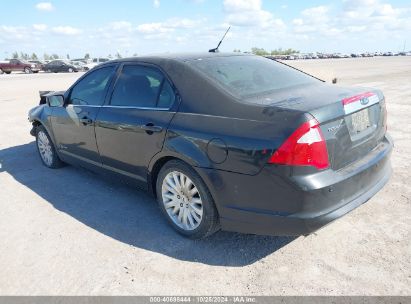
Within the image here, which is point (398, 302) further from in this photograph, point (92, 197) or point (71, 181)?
point (71, 181)

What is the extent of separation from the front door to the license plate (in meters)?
2.70

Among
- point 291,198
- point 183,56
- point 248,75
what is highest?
point 183,56

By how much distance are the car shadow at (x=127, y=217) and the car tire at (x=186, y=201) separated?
14cm

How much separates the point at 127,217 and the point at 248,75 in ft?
6.42

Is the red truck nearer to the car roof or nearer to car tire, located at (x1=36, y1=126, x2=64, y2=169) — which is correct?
car tire, located at (x1=36, y1=126, x2=64, y2=169)

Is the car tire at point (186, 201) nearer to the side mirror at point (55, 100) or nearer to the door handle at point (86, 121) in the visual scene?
the door handle at point (86, 121)

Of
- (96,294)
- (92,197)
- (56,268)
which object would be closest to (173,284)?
(96,294)

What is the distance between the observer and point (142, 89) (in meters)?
3.82

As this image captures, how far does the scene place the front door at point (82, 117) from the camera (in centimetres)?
437

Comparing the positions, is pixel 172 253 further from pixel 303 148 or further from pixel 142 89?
pixel 142 89

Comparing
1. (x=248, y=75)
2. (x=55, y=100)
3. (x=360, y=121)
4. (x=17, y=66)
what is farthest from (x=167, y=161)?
(x=17, y=66)

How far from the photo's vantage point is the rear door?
3.48 m

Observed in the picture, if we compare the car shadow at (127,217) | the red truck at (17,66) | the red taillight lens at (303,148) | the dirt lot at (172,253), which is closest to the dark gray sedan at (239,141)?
the red taillight lens at (303,148)

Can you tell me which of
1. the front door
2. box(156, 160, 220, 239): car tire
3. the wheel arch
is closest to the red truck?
the front door
